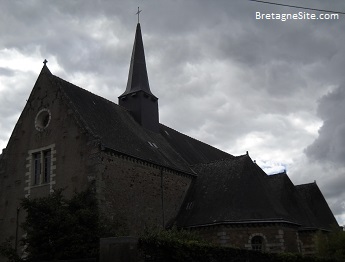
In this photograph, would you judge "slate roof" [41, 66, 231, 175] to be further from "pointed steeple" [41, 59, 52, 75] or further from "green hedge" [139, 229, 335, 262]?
"green hedge" [139, 229, 335, 262]

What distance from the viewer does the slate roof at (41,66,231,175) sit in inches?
842

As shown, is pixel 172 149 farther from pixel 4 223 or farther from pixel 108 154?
pixel 4 223

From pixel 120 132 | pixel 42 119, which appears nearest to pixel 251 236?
pixel 120 132

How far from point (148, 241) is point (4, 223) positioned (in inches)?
499

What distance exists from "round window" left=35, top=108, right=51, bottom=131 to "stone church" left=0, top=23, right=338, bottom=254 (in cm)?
5

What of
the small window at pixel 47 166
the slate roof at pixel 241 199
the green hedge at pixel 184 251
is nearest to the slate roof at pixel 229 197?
the slate roof at pixel 241 199

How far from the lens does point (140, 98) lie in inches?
1097

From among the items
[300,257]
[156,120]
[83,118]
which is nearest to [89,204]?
[83,118]

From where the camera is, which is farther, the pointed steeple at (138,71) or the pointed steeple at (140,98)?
the pointed steeple at (138,71)

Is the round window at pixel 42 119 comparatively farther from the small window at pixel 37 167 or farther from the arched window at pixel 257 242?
the arched window at pixel 257 242

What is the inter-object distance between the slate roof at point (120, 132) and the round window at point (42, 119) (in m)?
1.52

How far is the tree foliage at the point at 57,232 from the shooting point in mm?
14891

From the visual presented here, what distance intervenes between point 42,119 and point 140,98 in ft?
23.3

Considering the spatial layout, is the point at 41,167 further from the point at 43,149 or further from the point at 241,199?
the point at 241,199
